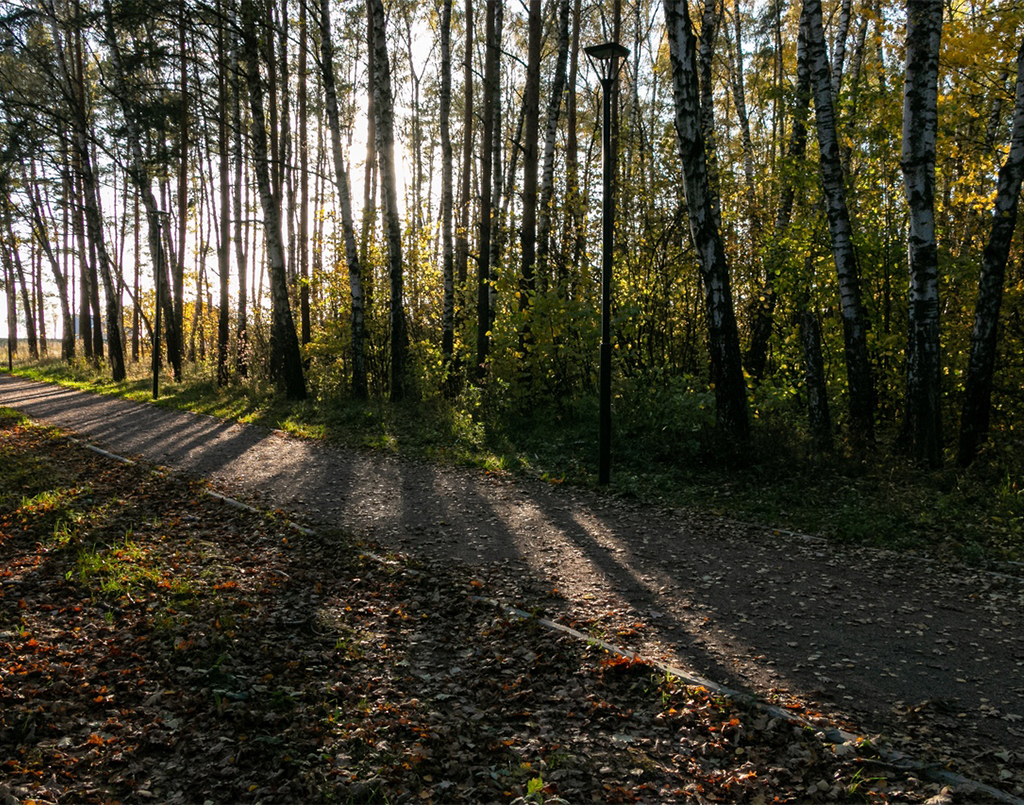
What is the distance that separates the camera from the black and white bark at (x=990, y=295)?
8688 millimetres

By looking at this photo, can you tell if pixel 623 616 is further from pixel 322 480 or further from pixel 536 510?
pixel 322 480

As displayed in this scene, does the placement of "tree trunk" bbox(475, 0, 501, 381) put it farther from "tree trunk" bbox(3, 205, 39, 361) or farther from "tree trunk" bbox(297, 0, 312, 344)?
"tree trunk" bbox(3, 205, 39, 361)

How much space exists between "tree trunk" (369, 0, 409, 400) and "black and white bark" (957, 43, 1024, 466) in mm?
11228

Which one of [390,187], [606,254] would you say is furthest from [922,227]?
[390,187]

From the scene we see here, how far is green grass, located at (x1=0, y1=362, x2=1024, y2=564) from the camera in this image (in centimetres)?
735

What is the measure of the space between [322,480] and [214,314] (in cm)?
2564

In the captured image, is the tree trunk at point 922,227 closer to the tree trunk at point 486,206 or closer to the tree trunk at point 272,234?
the tree trunk at point 486,206

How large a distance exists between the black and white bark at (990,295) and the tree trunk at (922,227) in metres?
0.42

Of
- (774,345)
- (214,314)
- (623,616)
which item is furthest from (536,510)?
(214,314)

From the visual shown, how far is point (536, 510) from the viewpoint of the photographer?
866 centimetres

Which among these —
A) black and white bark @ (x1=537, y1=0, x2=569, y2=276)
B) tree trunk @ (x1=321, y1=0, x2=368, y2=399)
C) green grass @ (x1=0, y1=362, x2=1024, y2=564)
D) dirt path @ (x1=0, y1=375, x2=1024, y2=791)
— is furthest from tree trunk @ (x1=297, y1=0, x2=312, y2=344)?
dirt path @ (x1=0, y1=375, x2=1024, y2=791)

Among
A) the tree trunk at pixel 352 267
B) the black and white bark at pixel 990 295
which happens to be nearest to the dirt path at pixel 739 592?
the black and white bark at pixel 990 295

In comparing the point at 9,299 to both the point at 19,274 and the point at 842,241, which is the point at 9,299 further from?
the point at 842,241

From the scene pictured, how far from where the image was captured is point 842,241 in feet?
32.6
